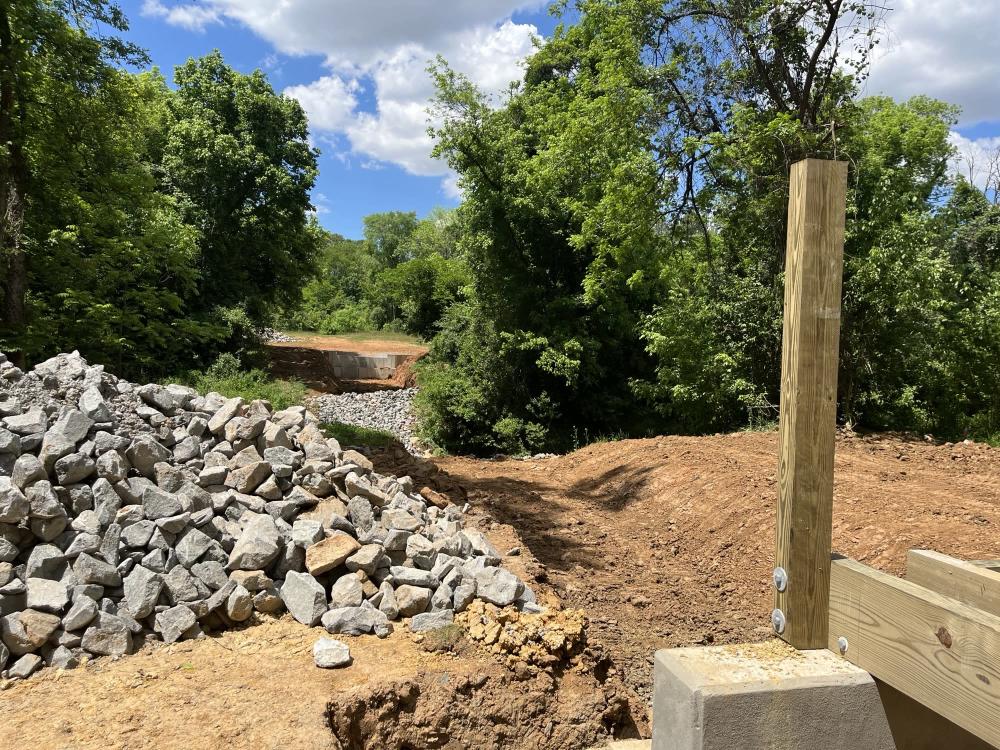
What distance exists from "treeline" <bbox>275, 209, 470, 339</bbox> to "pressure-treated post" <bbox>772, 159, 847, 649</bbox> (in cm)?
1451

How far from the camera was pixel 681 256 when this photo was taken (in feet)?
40.7

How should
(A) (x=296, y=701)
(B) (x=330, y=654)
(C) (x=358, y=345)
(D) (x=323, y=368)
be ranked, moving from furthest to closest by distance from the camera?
1. (C) (x=358, y=345)
2. (D) (x=323, y=368)
3. (B) (x=330, y=654)
4. (A) (x=296, y=701)

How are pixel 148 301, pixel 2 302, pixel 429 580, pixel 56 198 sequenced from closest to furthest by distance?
pixel 429 580, pixel 2 302, pixel 56 198, pixel 148 301

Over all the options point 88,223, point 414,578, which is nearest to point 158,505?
point 414,578

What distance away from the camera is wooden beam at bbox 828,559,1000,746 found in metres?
1.74

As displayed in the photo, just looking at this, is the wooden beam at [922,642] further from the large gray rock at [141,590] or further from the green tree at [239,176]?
the green tree at [239,176]

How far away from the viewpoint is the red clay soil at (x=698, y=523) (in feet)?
17.6

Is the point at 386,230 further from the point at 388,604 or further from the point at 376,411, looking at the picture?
the point at 388,604

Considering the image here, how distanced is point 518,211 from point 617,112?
3.98 metres

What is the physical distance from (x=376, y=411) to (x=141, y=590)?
14501mm

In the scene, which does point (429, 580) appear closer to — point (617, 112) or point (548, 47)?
point (617, 112)

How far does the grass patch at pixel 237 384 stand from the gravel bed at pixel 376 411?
917 millimetres

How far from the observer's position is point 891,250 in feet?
32.4

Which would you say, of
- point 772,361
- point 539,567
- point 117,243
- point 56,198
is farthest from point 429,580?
point 56,198
